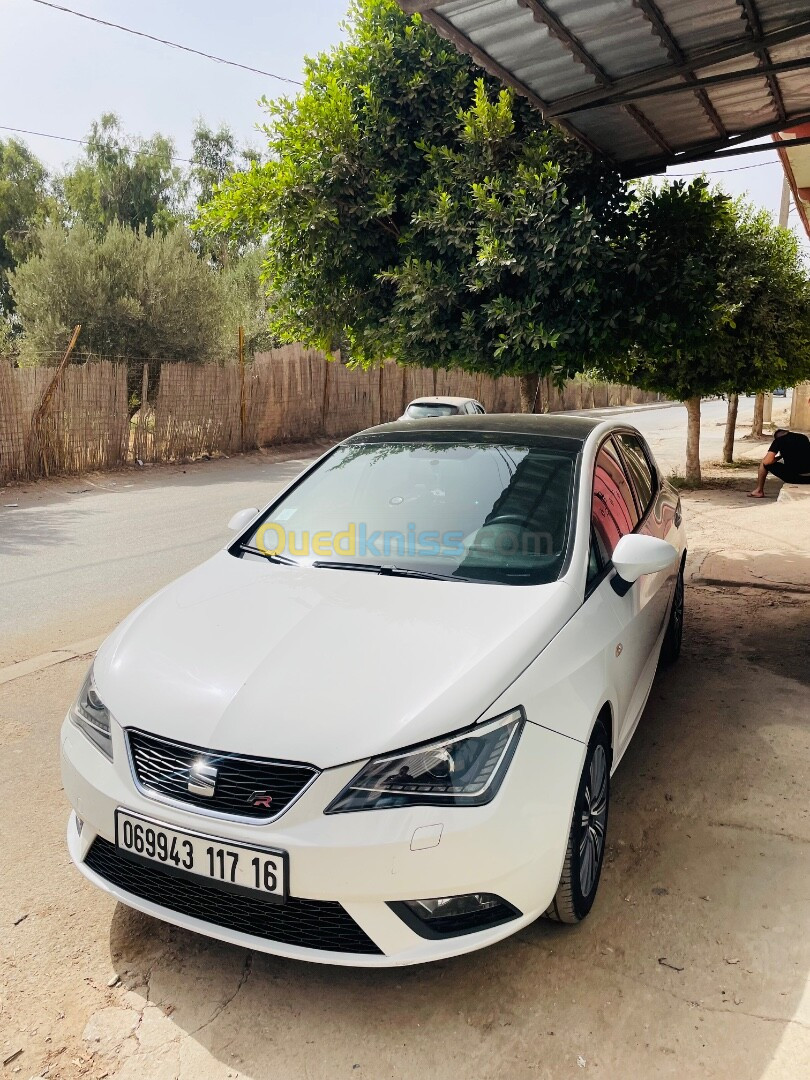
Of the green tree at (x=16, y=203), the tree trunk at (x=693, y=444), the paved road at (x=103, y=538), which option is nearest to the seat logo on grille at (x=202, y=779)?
the paved road at (x=103, y=538)

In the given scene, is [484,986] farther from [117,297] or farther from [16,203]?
[16,203]

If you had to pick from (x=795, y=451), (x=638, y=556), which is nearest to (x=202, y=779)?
(x=638, y=556)

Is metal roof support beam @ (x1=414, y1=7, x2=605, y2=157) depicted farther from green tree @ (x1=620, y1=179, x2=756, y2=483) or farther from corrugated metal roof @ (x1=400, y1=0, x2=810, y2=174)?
green tree @ (x1=620, y1=179, x2=756, y2=483)

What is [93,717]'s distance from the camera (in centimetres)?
270

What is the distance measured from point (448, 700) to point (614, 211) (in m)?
5.55

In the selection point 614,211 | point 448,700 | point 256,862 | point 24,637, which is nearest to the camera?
point 256,862

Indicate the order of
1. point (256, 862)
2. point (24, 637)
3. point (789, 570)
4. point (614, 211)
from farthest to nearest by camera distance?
1. point (789, 570)
2. point (614, 211)
3. point (24, 637)
4. point (256, 862)

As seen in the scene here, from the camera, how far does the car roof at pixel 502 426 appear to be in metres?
3.98

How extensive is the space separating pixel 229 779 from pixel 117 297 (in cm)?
2094

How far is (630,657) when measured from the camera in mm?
3365

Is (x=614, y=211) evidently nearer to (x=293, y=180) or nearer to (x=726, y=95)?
(x=726, y=95)

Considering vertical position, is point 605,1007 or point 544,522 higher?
point 544,522

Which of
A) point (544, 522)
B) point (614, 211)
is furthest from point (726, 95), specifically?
point (544, 522)

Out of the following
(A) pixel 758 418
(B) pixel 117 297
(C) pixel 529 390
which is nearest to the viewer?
(C) pixel 529 390
